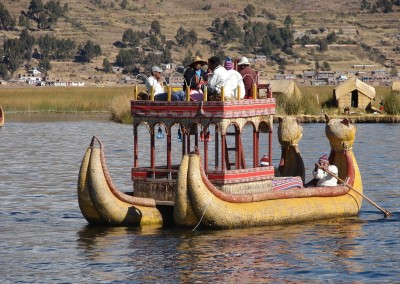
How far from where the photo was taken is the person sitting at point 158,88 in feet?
76.9

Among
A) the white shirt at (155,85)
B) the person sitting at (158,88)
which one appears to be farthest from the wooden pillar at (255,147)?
the white shirt at (155,85)

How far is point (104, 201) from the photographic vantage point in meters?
23.0

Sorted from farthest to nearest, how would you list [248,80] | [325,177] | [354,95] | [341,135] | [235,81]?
[354,95] < [341,135] < [325,177] < [248,80] < [235,81]

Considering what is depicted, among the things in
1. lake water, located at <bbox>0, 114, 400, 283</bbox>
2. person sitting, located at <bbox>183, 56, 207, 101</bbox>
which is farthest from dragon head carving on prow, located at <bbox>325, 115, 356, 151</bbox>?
person sitting, located at <bbox>183, 56, 207, 101</bbox>

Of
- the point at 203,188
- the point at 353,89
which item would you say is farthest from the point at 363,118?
the point at 203,188

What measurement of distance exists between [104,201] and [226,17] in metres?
162

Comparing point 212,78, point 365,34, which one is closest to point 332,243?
point 212,78

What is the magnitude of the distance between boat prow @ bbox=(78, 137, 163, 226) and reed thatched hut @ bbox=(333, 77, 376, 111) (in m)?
46.8

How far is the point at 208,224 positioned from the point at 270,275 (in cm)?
362

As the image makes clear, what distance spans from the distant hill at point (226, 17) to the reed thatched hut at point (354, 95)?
79.8m

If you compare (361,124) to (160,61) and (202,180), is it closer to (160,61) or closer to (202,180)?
(202,180)

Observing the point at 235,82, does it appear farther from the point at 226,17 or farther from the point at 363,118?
the point at 226,17

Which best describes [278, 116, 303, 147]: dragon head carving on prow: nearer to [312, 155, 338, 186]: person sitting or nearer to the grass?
[312, 155, 338, 186]: person sitting

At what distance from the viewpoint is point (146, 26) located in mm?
176625
